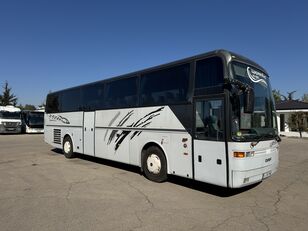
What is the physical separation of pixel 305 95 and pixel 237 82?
3159 inches

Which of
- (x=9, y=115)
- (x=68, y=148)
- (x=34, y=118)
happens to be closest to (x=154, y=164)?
(x=68, y=148)

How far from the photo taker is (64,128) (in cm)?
1328

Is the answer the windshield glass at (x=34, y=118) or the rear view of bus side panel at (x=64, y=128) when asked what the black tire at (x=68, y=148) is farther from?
the windshield glass at (x=34, y=118)

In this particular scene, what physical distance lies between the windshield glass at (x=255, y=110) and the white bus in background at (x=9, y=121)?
2937 centimetres

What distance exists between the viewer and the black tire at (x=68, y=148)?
12.8 m

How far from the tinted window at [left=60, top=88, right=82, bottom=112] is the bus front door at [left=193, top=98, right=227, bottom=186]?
6.83 meters

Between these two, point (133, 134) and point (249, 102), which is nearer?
point (249, 102)

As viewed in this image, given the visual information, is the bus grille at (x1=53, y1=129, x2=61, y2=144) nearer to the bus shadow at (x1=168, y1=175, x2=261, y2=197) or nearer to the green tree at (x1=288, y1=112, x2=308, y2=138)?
the bus shadow at (x1=168, y1=175, x2=261, y2=197)

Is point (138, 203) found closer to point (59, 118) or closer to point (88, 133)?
point (88, 133)

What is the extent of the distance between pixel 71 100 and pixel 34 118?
20.9m

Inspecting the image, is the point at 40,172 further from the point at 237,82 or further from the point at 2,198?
the point at 237,82

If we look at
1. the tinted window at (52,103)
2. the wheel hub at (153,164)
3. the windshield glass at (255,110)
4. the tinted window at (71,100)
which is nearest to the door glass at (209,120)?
the windshield glass at (255,110)

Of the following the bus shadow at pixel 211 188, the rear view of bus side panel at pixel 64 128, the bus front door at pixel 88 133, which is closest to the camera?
the bus shadow at pixel 211 188

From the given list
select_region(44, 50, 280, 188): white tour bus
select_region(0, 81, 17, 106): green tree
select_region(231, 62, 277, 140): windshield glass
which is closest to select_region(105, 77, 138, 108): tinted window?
select_region(44, 50, 280, 188): white tour bus
